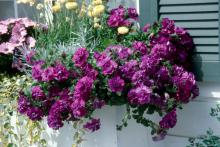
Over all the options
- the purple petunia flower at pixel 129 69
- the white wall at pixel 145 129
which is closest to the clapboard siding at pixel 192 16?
the white wall at pixel 145 129

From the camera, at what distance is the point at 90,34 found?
3045 mm

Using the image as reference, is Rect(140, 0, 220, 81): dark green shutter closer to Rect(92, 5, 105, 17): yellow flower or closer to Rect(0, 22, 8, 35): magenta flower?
Rect(92, 5, 105, 17): yellow flower

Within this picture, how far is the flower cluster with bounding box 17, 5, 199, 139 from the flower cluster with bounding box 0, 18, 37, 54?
1.93 ft

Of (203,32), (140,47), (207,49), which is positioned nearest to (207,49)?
(207,49)

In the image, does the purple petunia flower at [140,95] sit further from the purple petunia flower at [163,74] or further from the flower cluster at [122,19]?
the flower cluster at [122,19]

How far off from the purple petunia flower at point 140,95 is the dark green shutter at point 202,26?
0.47 meters

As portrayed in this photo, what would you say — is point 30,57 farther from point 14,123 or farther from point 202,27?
point 202,27

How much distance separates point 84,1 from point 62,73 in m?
0.89

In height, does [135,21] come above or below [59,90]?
above

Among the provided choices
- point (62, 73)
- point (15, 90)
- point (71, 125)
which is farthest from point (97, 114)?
point (15, 90)

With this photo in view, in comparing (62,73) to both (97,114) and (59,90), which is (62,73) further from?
(97,114)

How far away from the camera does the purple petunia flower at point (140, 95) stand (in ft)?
8.42

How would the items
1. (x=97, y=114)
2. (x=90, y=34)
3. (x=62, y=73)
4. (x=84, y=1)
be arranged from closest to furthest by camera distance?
1. (x=62, y=73)
2. (x=97, y=114)
3. (x=90, y=34)
4. (x=84, y=1)

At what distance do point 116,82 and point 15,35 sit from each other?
1157 mm
